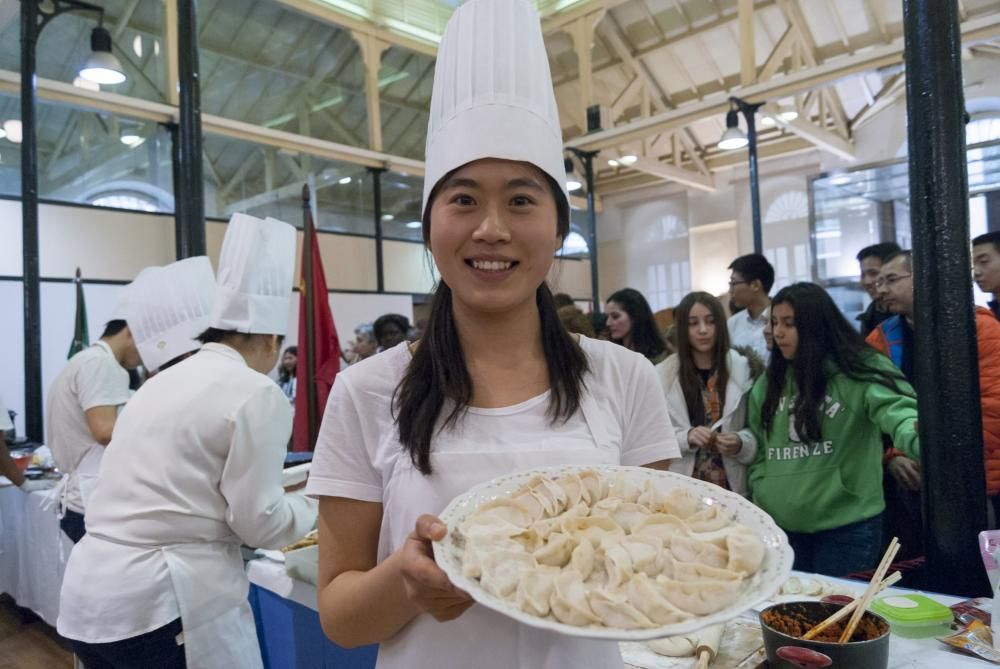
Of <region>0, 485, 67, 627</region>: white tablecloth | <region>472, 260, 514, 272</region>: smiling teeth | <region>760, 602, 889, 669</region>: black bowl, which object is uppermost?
<region>472, 260, 514, 272</region>: smiling teeth

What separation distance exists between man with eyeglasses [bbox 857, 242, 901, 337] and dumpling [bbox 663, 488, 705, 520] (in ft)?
9.31

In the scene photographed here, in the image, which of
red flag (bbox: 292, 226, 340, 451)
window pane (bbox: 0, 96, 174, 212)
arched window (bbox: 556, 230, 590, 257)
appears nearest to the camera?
red flag (bbox: 292, 226, 340, 451)

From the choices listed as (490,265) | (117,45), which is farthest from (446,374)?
(117,45)

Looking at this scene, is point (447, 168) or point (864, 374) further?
point (864, 374)

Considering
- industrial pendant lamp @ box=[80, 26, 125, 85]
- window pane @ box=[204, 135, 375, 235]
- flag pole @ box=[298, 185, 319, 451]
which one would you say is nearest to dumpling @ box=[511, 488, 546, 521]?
flag pole @ box=[298, 185, 319, 451]

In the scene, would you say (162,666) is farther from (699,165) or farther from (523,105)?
(699,165)

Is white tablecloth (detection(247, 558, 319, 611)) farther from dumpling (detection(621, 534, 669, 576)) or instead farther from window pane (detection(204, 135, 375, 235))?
window pane (detection(204, 135, 375, 235))

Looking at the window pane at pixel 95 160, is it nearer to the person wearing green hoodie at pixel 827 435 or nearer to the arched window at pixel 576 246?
the person wearing green hoodie at pixel 827 435

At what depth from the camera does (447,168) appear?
0.97m

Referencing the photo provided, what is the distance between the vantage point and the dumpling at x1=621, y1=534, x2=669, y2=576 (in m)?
0.80

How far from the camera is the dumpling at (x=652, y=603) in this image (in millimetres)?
703

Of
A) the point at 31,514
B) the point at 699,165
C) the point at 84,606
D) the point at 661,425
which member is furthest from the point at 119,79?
the point at 699,165

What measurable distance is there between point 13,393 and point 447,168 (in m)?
6.75

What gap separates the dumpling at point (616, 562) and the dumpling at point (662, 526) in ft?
0.11
